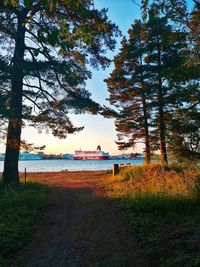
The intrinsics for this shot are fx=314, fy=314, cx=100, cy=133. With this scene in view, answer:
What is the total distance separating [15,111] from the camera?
1407 cm

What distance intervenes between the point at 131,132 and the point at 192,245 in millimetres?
23759

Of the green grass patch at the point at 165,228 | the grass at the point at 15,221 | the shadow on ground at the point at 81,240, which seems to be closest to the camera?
the green grass patch at the point at 165,228

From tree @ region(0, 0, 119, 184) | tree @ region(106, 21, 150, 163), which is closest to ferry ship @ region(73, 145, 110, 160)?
tree @ region(106, 21, 150, 163)

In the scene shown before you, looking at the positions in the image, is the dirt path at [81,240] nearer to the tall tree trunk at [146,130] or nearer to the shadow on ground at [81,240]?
the shadow on ground at [81,240]

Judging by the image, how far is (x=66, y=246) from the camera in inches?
248

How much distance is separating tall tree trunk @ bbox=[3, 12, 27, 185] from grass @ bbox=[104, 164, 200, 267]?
5995 millimetres

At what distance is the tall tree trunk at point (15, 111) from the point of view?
45.8 feet

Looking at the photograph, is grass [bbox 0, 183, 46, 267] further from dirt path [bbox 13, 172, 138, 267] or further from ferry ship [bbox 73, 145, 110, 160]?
ferry ship [bbox 73, 145, 110, 160]

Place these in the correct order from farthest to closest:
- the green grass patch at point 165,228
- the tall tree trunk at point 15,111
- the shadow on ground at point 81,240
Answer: the tall tree trunk at point 15,111, the shadow on ground at point 81,240, the green grass patch at point 165,228

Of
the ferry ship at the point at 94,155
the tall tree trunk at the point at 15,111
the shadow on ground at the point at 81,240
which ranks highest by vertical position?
the ferry ship at the point at 94,155

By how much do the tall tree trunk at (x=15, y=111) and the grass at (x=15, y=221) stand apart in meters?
2.64

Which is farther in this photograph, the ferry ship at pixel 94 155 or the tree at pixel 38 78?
the ferry ship at pixel 94 155

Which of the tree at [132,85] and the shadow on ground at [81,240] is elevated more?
the tree at [132,85]

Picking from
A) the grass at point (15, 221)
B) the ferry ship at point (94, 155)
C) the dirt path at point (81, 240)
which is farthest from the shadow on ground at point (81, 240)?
the ferry ship at point (94, 155)
